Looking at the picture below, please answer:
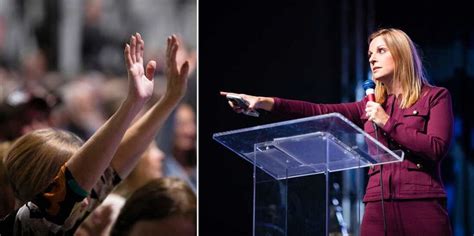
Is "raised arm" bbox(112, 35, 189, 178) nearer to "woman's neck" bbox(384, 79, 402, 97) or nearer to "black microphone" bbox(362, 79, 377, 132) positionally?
"black microphone" bbox(362, 79, 377, 132)

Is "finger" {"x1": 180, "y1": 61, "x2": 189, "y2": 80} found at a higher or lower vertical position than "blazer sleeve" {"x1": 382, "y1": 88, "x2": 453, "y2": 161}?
higher

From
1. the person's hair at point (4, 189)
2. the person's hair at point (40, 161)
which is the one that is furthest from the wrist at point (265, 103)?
the person's hair at point (4, 189)

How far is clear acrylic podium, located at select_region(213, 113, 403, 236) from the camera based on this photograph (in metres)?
2.91

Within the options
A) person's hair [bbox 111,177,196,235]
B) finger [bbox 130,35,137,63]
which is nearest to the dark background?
person's hair [bbox 111,177,196,235]

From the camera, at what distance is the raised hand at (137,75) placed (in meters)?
2.48

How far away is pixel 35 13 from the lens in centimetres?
Answer: 461

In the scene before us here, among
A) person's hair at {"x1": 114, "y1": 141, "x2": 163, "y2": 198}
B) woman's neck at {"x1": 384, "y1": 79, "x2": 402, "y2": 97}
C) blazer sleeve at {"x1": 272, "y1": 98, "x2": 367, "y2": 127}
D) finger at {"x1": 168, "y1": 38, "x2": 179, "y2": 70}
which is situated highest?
finger at {"x1": 168, "y1": 38, "x2": 179, "y2": 70}

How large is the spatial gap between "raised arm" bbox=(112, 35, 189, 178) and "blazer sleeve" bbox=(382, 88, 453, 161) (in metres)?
0.79

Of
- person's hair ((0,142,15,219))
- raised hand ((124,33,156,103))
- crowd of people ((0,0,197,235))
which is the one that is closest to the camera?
raised hand ((124,33,156,103))

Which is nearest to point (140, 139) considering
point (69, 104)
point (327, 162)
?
point (327, 162)

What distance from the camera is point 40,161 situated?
9.33ft

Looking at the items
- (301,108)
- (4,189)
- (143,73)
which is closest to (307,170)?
(301,108)

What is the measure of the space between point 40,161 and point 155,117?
0.42 metres

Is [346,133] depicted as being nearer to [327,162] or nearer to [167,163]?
[327,162]
